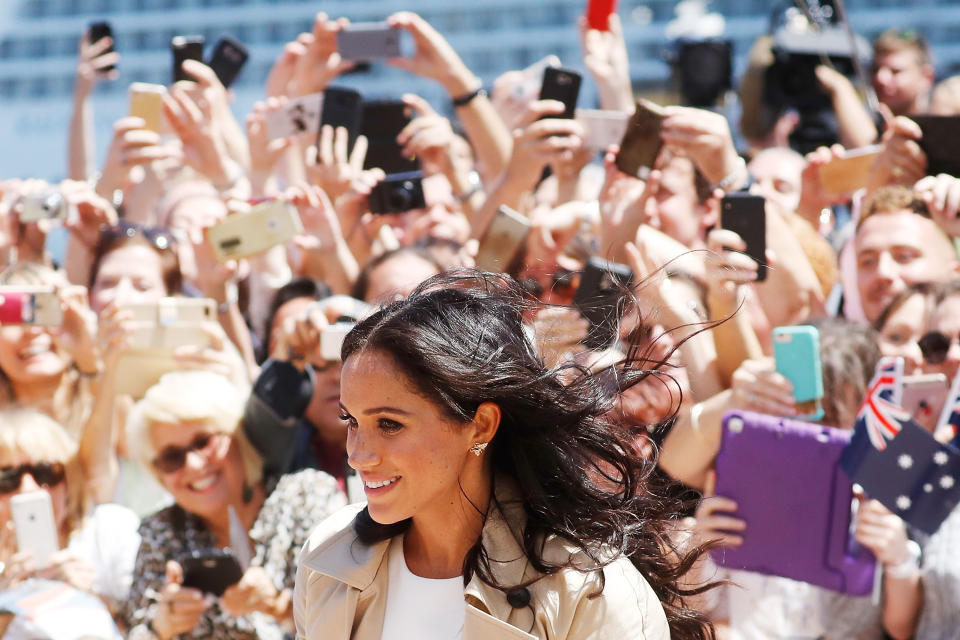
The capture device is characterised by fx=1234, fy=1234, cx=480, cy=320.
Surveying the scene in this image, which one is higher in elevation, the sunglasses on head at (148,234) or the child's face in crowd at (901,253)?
the child's face in crowd at (901,253)

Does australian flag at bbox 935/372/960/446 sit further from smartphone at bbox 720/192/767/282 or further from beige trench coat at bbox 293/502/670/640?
beige trench coat at bbox 293/502/670/640

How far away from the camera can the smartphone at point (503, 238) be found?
11.8 ft

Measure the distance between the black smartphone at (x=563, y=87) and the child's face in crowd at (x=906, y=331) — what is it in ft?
4.13

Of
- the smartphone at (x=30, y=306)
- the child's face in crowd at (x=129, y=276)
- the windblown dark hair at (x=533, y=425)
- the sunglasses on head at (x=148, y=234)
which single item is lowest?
the child's face in crowd at (x=129, y=276)

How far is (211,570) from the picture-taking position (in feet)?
9.59

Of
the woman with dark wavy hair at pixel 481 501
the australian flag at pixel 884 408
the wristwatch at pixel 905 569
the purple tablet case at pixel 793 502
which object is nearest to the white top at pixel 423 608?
the woman with dark wavy hair at pixel 481 501

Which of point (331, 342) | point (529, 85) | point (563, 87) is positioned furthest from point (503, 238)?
point (529, 85)

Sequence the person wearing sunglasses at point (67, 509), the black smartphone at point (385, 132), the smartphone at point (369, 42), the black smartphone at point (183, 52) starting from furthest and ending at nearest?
the black smartphone at point (183, 52), the smartphone at point (369, 42), the black smartphone at point (385, 132), the person wearing sunglasses at point (67, 509)

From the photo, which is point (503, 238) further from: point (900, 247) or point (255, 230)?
point (900, 247)

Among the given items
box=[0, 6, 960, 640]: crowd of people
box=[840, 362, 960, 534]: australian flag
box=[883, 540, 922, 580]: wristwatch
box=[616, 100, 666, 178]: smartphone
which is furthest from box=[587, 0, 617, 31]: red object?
box=[883, 540, 922, 580]: wristwatch

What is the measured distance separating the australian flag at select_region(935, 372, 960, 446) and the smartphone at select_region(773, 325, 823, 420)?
267 mm

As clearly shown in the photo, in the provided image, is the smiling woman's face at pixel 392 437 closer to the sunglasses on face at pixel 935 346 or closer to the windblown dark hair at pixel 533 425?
the windblown dark hair at pixel 533 425

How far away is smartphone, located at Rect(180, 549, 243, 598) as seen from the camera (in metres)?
2.91

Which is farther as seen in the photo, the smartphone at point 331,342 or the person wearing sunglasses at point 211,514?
the smartphone at point 331,342
